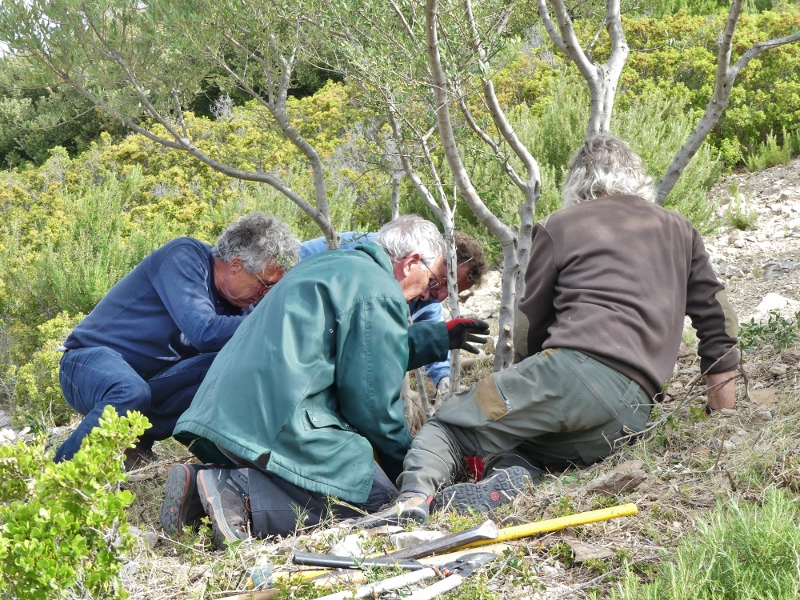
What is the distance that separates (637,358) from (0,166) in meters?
15.7

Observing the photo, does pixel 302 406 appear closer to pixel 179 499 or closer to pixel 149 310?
pixel 179 499

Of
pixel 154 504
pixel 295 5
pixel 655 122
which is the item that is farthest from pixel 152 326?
pixel 655 122

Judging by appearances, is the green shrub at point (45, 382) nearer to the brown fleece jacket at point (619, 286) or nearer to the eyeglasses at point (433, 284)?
the eyeglasses at point (433, 284)

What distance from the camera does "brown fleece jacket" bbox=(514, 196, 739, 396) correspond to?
2922 mm

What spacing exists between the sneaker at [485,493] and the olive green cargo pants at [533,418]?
0.07 m

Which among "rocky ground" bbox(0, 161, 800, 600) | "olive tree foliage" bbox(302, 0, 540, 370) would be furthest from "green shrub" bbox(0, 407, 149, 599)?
"olive tree foliage" bbox(302, 0, 540, 370)

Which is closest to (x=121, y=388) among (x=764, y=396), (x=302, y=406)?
(x=302, y=406)

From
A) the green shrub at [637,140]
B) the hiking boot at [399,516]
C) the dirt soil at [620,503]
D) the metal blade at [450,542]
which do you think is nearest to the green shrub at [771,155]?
the green shrub at [637,140]

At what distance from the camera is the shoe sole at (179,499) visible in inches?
112

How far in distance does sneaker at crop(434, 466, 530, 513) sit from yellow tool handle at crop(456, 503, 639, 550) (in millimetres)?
340

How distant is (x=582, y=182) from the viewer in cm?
321

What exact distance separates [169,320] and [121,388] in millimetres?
427

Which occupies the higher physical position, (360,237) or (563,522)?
(360,237)

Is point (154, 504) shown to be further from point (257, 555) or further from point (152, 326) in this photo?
point (257, 555)
